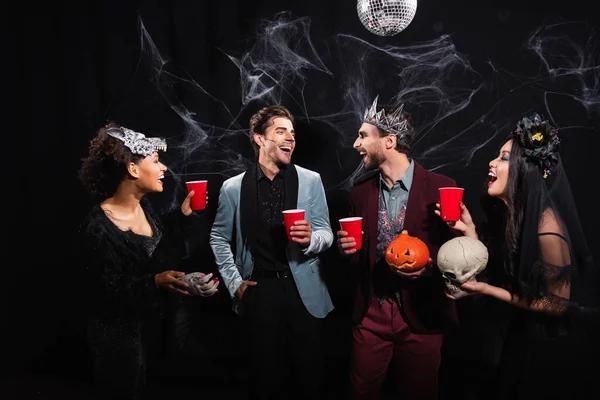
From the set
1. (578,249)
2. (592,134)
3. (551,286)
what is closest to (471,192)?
(592,134)

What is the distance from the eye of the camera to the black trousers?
2684mm

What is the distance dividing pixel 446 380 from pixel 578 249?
1.54 m

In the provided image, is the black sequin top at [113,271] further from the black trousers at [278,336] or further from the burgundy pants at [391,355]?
the burgundy pants at [391,355]

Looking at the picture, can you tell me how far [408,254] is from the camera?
2188 millimetres

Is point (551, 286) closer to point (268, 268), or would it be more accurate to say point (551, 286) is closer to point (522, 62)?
point (268, 268)

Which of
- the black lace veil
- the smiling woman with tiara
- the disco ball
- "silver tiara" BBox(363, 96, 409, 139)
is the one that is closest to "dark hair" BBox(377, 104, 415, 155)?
"silver tiara" BBox(363, 96, 409, 139)

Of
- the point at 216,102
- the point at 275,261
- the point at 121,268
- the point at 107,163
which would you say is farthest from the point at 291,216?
the point at 216,102

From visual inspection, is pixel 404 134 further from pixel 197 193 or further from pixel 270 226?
pixel 197 193

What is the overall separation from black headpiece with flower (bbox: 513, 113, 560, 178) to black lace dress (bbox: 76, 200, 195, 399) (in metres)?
1.87

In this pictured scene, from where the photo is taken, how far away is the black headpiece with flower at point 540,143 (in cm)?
217

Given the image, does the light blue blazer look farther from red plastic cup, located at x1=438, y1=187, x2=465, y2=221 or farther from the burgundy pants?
red plastic cup, located at x1=438, y1=187, x2=465, y2=221

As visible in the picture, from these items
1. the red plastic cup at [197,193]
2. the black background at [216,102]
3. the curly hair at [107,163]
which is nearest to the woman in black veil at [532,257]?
the black background at [216,102]

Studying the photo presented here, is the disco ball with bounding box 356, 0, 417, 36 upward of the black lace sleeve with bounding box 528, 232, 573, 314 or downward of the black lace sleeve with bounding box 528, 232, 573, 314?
upward

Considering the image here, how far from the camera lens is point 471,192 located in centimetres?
325
